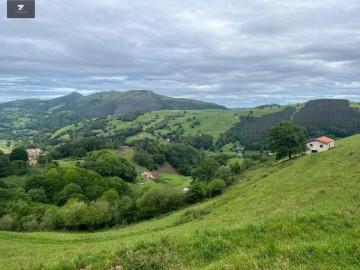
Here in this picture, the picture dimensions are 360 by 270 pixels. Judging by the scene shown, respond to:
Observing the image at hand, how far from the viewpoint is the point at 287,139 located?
74.8 m

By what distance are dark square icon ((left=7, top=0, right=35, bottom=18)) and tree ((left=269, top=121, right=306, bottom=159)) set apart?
190 ft

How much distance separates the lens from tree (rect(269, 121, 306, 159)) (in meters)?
74.1

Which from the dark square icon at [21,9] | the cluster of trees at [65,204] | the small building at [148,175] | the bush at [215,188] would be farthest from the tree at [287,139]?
the small building at [148,175]

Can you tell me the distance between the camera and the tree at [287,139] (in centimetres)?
7412

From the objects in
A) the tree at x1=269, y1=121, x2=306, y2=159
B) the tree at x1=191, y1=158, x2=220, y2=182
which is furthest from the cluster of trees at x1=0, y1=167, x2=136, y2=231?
the tree at x1=269, y1=121, x2=306, y2=159

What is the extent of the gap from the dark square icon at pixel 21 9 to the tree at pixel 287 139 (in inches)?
2281

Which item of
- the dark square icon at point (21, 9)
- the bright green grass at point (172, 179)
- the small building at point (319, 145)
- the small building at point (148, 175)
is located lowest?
the bright green grass at point (172, 179)

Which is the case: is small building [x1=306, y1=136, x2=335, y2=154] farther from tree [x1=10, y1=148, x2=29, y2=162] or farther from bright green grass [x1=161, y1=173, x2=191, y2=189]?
tree [x1=10, y1=148, x2=29, y2=162]

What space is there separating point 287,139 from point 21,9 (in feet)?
197

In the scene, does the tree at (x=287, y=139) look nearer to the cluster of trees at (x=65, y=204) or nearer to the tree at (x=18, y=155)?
the cluster of trees at (x=65, y=204)

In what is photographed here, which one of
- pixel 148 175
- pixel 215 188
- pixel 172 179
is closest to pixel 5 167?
pixel 148 175

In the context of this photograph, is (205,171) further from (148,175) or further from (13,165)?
(13,165)

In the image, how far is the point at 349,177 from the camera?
35.3m

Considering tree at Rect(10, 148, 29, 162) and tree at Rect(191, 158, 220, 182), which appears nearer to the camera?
tree at Rect(191, 158, 220, 182)
